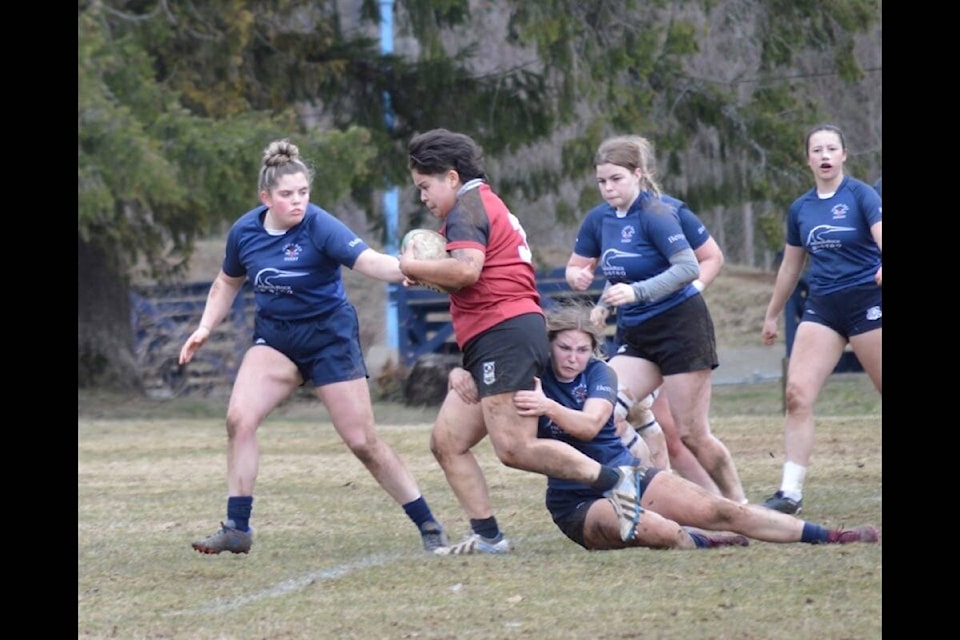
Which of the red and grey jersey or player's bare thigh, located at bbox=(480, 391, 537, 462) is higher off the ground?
the red and grey jersey

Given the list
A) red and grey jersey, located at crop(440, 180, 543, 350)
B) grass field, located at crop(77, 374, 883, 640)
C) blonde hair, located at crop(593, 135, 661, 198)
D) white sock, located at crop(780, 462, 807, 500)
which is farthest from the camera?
white sock, located at crop(780, 462, 807, 500)

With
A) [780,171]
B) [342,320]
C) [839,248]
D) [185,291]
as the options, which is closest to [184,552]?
[342,320]

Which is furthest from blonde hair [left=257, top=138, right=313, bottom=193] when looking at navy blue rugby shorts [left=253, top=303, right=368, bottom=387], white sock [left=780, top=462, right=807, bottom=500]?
white sock [left=780, top=462, right=807, bottom=500]

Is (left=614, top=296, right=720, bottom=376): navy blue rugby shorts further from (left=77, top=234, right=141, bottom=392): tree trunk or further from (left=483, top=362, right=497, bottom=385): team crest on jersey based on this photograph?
(left=77, top=234, right=141, bottom=392): tree trunk

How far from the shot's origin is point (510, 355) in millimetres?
6629

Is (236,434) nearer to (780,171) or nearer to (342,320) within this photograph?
(342,320)

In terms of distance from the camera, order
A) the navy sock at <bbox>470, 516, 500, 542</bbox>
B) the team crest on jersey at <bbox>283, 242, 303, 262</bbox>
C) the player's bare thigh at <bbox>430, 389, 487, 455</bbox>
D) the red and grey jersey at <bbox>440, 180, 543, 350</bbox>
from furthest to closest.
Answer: the team crest on jersey at <bbox>283, 242, 303, 262</bbox> < the navy sock at <bbox>470, 516, 500, 542</bbox> < the player's bare thigh at <bbox>430, 389, 487, 455</bbox> < the red and grey jersey at <bbox>440, 180, 543, 350</bbox>

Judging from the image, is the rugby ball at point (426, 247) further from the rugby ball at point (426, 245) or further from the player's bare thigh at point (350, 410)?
the player's bare thigh at point (350, 410)

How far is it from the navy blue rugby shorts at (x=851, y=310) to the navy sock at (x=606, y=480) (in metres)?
1.95

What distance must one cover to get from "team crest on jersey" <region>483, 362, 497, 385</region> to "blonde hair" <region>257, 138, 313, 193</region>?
1.28 meters

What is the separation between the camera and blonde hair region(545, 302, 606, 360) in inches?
271

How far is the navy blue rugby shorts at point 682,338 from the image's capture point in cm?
789

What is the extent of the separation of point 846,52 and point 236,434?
516 inches

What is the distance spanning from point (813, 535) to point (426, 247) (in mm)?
2031
